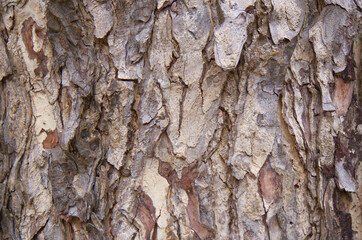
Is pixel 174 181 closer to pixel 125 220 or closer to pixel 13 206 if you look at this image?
pixel 125 220

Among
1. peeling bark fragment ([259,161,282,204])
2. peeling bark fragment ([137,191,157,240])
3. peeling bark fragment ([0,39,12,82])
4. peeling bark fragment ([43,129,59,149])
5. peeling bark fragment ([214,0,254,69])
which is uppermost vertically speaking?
peeling bark fragment ([214,0,254,69])

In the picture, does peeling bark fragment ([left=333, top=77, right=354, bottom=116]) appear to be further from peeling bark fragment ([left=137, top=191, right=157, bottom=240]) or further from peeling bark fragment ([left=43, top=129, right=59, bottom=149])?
peeling bark fragment ([left=43, top=129, right=59, bottom=149])

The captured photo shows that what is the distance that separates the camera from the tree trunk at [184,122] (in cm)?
87

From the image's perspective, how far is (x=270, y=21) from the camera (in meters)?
0.85

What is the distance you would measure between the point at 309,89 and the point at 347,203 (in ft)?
1.13

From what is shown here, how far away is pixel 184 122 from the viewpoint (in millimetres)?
883

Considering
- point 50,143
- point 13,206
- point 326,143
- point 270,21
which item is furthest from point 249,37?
point 13,206

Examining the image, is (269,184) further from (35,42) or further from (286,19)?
(35,42)

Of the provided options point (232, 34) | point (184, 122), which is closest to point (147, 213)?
point (184, 122)

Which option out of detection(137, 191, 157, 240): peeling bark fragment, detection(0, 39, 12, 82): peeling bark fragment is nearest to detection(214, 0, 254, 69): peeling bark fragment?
detection(137, 191, 157, 240): peeling bark fragment

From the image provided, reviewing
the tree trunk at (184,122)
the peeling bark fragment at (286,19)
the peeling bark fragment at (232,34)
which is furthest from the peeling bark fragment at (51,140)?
the peeling bark fragment at (286,19)

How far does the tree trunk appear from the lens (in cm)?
87

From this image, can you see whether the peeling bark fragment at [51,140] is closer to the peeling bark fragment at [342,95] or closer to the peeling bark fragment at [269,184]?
the peeling bark fragment at [269,184]

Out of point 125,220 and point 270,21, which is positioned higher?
point 270,21
